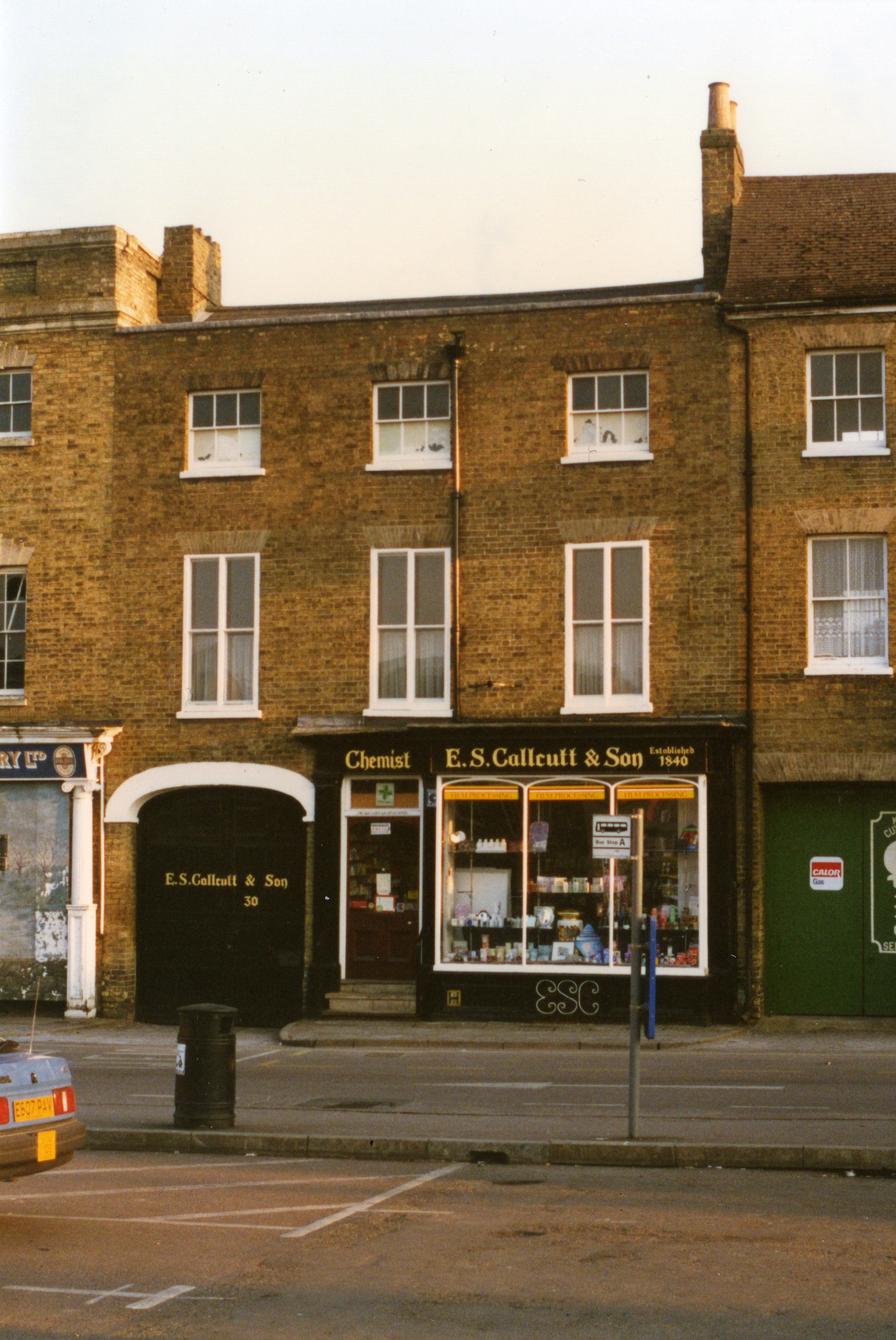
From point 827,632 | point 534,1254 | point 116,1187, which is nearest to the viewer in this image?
point 534,1254

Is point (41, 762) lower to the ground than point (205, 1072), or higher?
higher

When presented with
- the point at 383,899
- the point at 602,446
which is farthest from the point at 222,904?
the point at 602,446

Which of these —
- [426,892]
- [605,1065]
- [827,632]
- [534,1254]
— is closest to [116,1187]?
[534,1254]

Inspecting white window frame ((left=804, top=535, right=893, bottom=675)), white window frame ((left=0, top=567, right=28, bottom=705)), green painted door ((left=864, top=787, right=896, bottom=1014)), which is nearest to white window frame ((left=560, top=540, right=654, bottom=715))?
white window frame ((left=804, top=535, right=893, bottom=675))

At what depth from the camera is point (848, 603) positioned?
2188cm

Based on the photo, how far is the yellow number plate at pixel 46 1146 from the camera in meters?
9.53

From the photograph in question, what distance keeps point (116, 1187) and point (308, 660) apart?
12380mm

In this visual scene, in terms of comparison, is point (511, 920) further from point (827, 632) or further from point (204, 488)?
point (204, 488)

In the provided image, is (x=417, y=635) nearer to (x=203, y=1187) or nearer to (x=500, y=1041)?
(x=500, y=1041)

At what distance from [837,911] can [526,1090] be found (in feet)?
22.8

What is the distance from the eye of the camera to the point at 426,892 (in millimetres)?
22609

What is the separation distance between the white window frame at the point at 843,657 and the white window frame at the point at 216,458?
7931 millimetres

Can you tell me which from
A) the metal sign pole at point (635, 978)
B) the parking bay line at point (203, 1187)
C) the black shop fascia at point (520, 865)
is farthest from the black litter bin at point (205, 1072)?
the black shop fascia at point (520, 865)

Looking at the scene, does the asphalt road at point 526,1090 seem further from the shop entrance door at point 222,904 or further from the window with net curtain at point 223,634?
the window with net curtain at point 223,634
